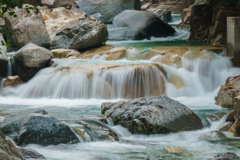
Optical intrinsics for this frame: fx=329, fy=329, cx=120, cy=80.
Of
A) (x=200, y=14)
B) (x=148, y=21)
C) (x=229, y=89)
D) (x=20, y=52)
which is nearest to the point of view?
(x=229, y=89)

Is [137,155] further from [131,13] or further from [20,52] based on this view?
[131,13]

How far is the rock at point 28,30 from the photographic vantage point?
13312mm

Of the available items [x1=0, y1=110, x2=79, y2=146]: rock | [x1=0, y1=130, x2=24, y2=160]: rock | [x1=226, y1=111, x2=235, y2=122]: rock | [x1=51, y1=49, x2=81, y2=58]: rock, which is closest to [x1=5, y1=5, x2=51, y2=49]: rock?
[x1=51, y1=49, x2=81, y2=58]: rock

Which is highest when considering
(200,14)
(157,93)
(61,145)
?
(200,14)

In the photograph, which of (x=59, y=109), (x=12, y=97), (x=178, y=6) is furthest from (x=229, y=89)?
(x=178, y=6)

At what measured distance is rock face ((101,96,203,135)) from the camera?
5.99 m

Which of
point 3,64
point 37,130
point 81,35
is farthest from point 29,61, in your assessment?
point 37,130

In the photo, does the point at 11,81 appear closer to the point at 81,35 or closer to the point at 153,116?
the point at 81,35

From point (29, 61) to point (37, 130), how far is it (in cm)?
592

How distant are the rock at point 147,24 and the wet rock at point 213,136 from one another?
12.0 m

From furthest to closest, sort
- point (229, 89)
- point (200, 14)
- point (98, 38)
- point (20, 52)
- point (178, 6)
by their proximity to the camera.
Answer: point (178, 6) → point (200, 14) → point (98, 38) → point (20, 52) → point (229, 89)

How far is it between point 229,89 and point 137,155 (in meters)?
4.04

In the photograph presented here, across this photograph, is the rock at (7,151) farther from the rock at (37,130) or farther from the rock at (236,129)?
the rock at (236,129)

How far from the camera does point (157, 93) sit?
9.83 metres
